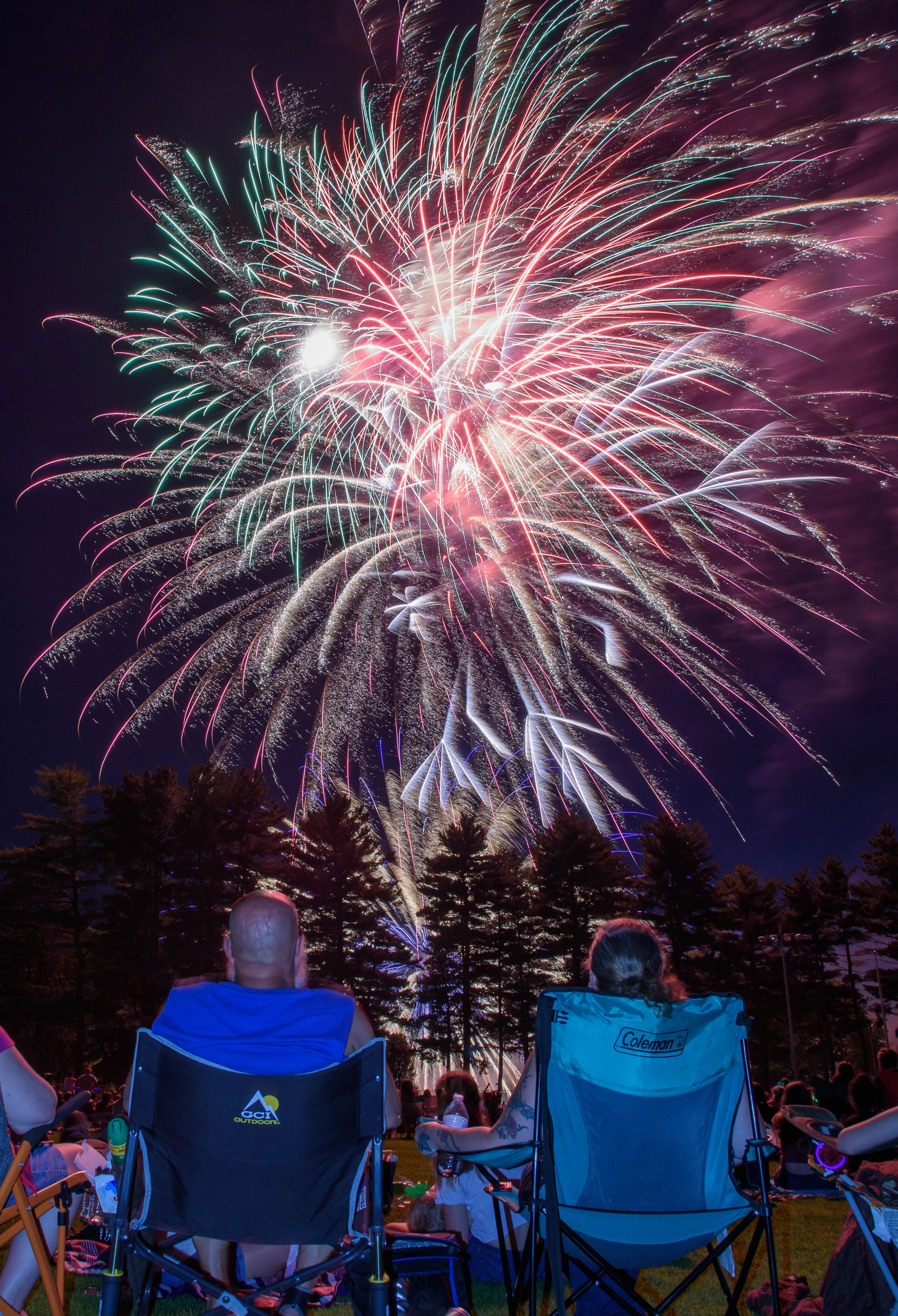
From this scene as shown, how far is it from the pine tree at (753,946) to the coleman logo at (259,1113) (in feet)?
132

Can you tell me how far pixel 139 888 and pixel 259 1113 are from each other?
3559cm

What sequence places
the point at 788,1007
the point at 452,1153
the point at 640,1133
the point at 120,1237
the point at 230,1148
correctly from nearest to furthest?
the point at 120,1237 → the point at 230,1148 → the point at 640,1133 → the point at 452,1153 → the point at 788,1007

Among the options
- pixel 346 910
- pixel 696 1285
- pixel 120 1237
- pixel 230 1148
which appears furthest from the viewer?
pixel 346 910

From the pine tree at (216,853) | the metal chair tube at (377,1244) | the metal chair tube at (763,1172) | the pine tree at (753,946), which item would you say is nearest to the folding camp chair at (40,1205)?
the metal chair tube at (377,1244)

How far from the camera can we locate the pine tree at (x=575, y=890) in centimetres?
3650

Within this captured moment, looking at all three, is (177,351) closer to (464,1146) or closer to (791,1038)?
(464,1146)

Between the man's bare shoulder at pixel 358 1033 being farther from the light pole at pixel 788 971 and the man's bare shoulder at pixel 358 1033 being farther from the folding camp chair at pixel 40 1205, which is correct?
the light pole at pixel 788 971

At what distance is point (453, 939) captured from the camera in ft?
122

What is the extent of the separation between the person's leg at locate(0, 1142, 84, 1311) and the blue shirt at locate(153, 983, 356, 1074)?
0.96 m

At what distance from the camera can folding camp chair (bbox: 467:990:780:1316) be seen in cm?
251

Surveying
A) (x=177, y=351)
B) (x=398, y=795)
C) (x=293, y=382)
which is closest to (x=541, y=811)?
(x=398, y=795)

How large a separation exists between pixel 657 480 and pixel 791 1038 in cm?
2842

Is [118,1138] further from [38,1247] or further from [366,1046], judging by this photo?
[366,1046]

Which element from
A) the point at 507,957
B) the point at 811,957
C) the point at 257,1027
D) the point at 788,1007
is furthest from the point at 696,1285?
the point at 811,957
